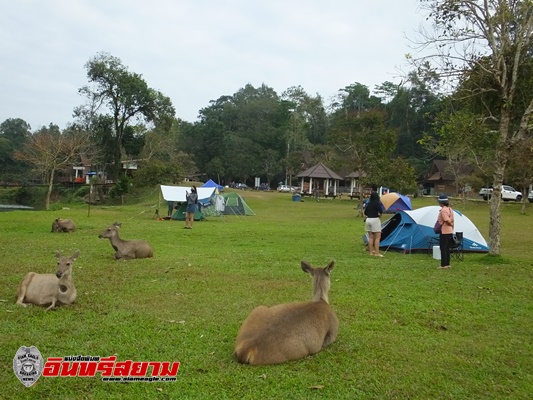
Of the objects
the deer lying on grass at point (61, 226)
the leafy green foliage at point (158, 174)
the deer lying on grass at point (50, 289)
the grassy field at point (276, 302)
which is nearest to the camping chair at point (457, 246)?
the grassy field at point (276, 302)

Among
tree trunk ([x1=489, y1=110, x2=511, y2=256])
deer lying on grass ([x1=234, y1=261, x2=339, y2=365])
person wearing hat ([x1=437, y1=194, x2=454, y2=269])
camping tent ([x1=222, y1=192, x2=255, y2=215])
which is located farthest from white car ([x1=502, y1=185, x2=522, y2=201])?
deer lying on grass ([x1=234, y1=261, x2=339, y2=365])

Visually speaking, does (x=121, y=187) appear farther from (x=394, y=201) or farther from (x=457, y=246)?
(x=457, y=246)

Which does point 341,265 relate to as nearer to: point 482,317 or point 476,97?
point 482,317

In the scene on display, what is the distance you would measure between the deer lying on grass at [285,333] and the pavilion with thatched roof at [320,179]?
177 feet

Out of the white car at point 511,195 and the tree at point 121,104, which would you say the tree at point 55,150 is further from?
the white car at point 511,195

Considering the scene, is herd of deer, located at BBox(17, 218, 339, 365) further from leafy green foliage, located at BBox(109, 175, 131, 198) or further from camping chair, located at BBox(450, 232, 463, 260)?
leafy green foliage, located at BBox(109, 175, 131, 198)

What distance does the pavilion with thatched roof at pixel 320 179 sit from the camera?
60.8 metres

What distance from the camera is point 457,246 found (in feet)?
43.1

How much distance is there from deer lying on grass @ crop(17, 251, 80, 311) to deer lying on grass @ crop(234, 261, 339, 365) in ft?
10.2

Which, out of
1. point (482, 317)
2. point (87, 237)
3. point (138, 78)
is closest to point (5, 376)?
point (482, 317)

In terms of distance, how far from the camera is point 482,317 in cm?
729

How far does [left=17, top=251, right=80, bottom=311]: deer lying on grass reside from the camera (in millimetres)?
7164

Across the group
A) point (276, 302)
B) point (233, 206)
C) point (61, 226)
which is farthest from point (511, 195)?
point (276, 302)

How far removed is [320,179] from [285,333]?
58621 mm
